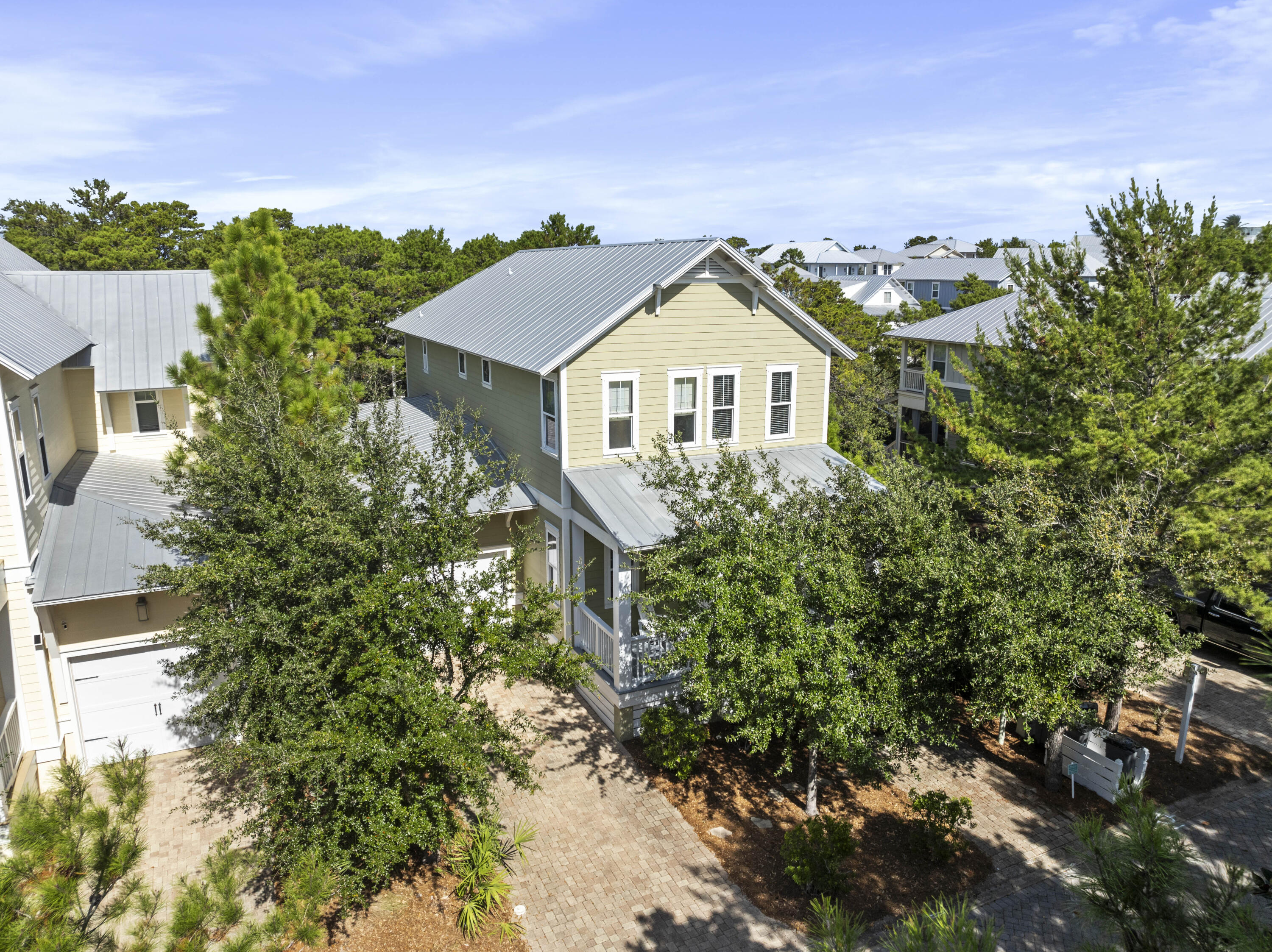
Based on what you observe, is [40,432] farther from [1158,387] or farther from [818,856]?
[1158,387]

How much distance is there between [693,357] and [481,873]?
10.5 metres

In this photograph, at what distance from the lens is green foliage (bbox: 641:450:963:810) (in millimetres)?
10203

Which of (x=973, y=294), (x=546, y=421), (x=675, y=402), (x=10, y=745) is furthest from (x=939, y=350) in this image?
(x=10, y=745)

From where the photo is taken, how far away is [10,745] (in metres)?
12.4

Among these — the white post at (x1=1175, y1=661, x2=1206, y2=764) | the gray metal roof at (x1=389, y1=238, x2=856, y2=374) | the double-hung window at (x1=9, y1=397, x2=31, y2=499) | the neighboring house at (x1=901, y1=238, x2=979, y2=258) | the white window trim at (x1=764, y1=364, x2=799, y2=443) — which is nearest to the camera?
the double-hung window at (x1=9, y1=397, x2=31, y2=499)

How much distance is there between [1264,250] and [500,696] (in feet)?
53.9

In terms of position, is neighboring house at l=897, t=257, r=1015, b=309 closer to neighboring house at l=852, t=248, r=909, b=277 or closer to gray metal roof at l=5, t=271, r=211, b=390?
neighboring house at l=852, t=248, r=909, b=277

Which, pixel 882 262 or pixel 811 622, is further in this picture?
pixel 882 262

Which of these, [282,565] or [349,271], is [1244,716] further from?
[349,271]

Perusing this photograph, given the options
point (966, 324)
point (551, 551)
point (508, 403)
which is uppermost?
point (966, 324)

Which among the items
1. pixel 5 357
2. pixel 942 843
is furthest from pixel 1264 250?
pixel 5 357

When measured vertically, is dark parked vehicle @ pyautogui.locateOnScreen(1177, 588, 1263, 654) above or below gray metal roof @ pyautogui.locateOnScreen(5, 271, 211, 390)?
below

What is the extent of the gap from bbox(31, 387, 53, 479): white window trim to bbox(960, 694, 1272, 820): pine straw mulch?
58.5 ft

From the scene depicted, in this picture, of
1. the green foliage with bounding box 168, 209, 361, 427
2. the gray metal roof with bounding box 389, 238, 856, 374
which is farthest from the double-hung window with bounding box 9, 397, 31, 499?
the gray metal roof with bounding box 389, 238, 856, 374
